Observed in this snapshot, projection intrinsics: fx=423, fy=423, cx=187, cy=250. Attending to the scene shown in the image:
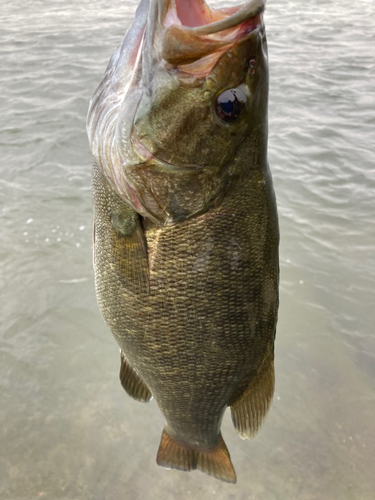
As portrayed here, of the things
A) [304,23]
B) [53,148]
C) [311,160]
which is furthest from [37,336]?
[304,23]

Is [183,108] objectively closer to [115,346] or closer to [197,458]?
[197,458]

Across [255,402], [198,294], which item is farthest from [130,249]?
[255,402]

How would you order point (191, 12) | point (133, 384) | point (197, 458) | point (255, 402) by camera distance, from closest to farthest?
point (191, 12)
point (255, 402)
point (133, 384)
point (197, 458)

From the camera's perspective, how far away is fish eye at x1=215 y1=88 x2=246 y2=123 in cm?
115

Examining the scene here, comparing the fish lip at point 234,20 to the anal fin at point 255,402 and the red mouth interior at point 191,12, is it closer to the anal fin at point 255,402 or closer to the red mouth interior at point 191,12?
the red mouth interior at point 191,12

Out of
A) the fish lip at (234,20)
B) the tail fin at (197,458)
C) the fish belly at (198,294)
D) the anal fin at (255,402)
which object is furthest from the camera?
the tail fin at (197,458)

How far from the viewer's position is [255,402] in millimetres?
1704

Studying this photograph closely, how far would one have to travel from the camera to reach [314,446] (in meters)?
2.87

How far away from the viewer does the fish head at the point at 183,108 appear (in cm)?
109

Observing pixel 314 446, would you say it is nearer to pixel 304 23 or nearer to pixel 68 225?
pixel 68 225

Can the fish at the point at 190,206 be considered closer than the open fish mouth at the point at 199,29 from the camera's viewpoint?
No

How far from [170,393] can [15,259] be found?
289 centimetres

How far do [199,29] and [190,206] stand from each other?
1.55ft

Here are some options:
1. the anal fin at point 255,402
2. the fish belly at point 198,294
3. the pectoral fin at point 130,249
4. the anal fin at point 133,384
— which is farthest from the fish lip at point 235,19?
the anal fin at point 133,384
